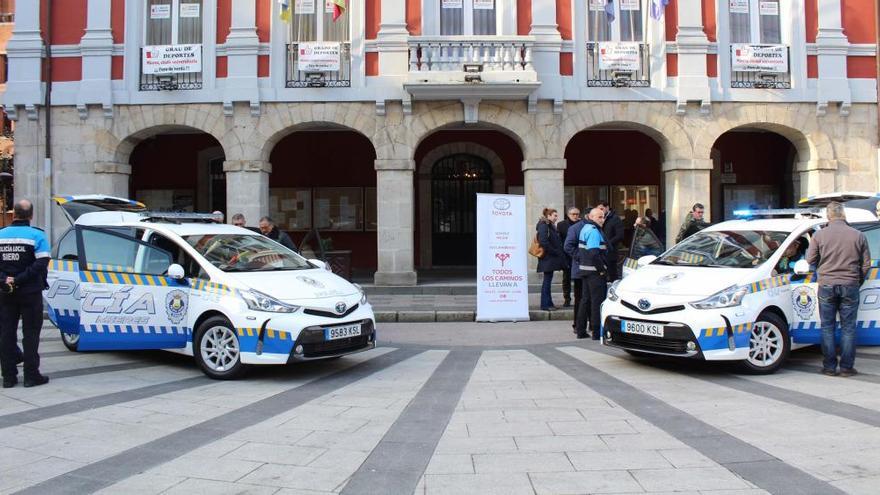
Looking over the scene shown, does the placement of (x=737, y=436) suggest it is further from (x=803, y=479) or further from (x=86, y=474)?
(x=86, y=474)

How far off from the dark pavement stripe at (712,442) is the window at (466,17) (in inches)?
420

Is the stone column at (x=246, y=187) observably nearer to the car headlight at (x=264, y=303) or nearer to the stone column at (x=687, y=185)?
the car headlight at (x=264, y=303)

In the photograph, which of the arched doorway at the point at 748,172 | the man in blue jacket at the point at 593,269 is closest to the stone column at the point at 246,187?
the man in blue jacket at the point at 593,269

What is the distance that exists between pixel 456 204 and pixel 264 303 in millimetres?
12818

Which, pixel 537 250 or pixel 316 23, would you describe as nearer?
pixel 537 250

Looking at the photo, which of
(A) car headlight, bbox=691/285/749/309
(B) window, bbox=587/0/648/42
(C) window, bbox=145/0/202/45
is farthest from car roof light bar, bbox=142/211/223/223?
(B) window, bbox=587/0/648/42

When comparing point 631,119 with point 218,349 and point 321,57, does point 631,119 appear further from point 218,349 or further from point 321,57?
point 218,349

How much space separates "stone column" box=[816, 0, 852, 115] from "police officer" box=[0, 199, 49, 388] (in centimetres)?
1614

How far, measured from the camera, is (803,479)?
12.7ft

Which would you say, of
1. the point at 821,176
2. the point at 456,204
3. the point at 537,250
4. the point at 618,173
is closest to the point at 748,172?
the point at 821,176

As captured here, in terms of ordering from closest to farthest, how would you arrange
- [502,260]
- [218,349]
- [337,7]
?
[218,349], [502,260], [337,7]

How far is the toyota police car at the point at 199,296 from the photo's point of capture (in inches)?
262

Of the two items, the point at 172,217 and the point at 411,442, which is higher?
the point at 172,217

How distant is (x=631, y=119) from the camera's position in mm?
15281
